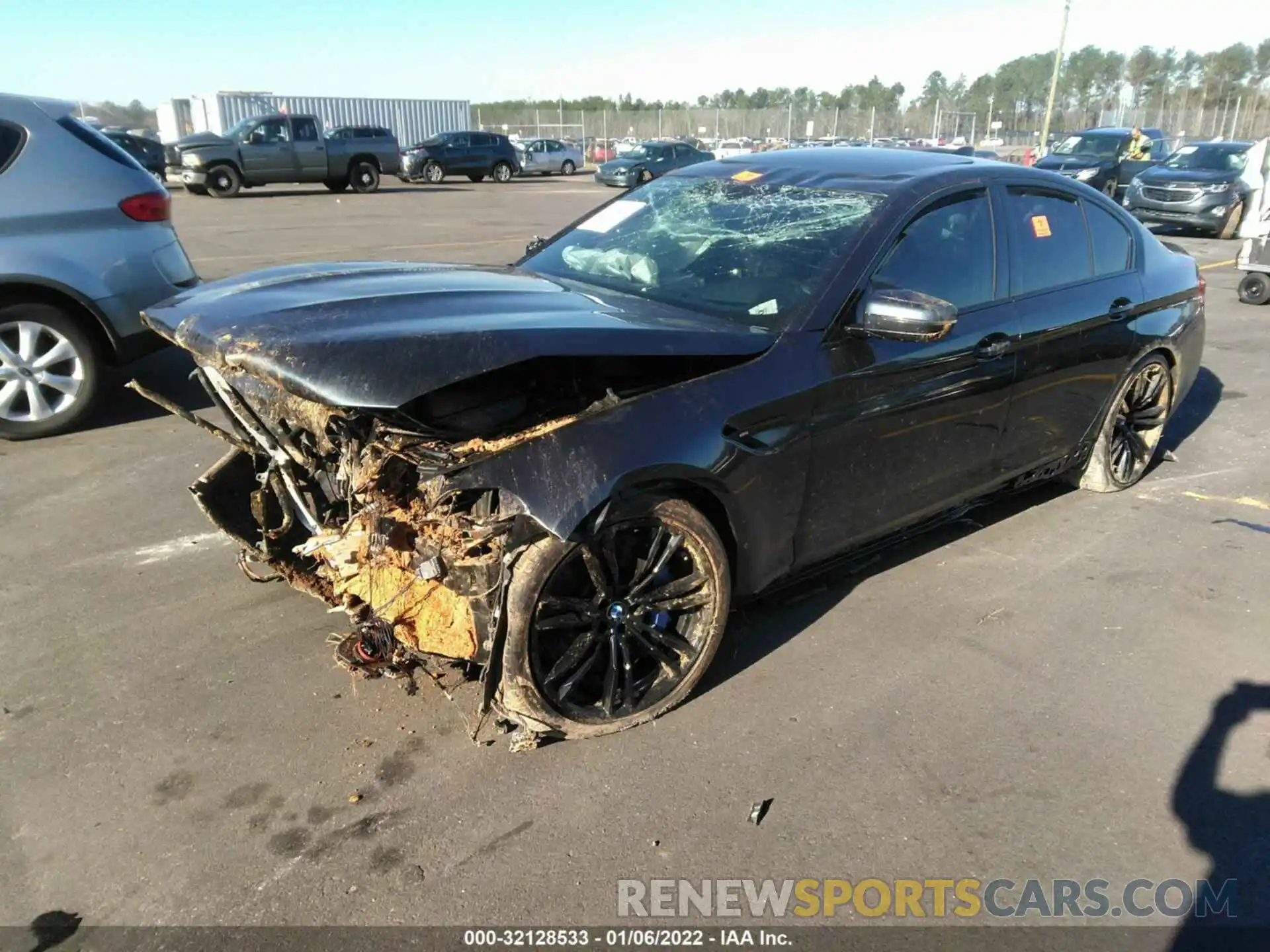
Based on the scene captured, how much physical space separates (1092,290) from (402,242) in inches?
457

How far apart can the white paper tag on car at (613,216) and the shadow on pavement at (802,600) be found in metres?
1.81

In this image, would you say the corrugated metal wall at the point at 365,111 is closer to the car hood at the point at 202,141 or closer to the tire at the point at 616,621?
the car hood at the point at 202,141

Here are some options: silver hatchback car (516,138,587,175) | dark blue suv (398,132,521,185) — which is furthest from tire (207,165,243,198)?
silver hatchback car (516,138,587,175)

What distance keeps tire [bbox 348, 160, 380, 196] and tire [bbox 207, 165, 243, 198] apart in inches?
123

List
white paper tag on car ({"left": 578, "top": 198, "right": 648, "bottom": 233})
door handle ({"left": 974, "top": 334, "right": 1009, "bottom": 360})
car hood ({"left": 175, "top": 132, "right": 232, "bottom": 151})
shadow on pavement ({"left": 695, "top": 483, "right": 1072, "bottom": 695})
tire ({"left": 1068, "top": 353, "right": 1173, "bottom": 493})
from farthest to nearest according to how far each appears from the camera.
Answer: car hood ({"left": 175, "top": 132, "right": 232, "bottom": 151}), tire ({"left": 1068, "top": 353, "right": 1173, "bottom": 493}), white paper tag on car ({"left": 578, "top": 198, "right": 648, "bottom": 233}), door handle ({"left": 974, "top": 334, "right": 1009, "bottom": 360}), shadow on pavement ({"left": 695, "top": 483, "right": 1072, "bottom": 695})

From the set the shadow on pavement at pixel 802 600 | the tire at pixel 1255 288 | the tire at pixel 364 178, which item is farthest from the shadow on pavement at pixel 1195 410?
the tire at pixel 364 178

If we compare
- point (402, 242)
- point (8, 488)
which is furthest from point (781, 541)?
point (402, 242)

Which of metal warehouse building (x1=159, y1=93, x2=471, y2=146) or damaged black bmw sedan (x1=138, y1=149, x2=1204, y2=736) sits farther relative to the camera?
metal warehouse building (x1=159, y1=93, x2=471, y2=146)

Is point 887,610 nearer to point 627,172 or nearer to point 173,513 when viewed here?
point 173,513

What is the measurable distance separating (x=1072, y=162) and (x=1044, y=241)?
19332 millimetres

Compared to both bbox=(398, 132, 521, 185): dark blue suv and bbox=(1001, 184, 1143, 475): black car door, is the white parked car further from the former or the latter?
bbox=(1001, 184, 1143, 475): black car door

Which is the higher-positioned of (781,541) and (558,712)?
(781,541)

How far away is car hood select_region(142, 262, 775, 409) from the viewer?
2.42 metres

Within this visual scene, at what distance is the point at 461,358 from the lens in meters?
2.48
